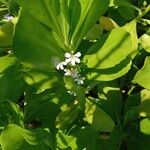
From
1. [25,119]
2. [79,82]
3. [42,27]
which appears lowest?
[25,119]

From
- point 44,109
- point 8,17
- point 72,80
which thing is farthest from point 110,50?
point 8,17

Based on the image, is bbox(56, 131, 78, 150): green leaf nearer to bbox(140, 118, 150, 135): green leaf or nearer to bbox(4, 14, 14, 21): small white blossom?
bbox(140, 118, 150, 135): green leaf

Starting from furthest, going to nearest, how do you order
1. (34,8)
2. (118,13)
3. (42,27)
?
(118,13) → (42,27) → (34,8)

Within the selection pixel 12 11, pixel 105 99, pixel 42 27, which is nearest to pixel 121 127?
pixel 105 99

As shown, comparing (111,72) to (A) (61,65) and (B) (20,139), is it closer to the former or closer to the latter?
(A) (61,65)

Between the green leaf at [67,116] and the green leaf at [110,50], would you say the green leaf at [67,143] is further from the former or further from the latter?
the green leaf at [110,50]

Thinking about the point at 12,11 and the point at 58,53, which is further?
the point at 12,11

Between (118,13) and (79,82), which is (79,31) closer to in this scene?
(79,82)
